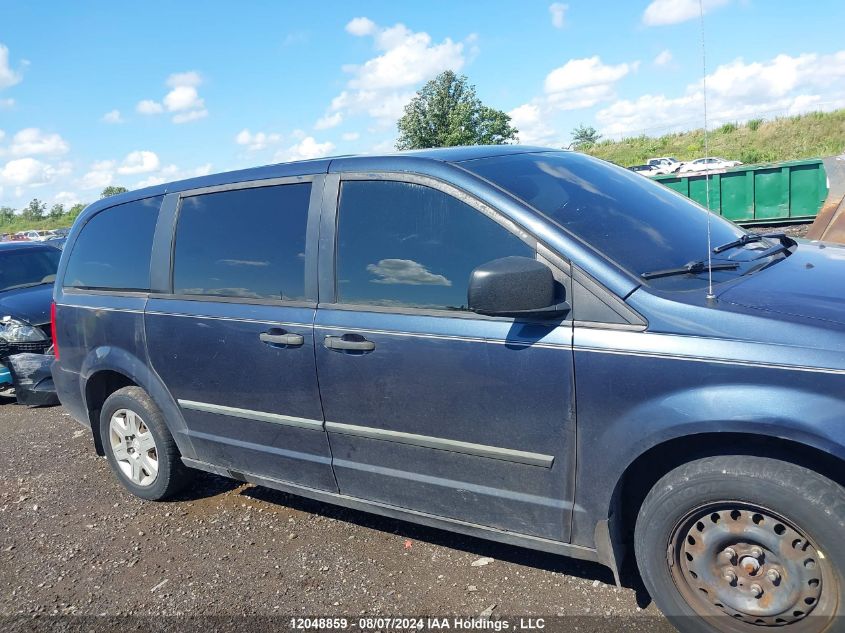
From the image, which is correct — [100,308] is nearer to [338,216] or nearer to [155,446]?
[155,446]

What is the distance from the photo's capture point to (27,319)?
685 cm

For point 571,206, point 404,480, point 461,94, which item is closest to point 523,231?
point 571,206

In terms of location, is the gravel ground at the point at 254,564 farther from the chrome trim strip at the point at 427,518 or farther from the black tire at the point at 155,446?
the chrome trim strip at the point at 427,518

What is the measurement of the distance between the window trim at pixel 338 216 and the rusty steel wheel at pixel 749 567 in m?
0.96

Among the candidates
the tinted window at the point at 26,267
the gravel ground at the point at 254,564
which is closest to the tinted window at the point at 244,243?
the gravel ground at the point at 254,564

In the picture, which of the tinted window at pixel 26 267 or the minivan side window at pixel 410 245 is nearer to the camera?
the minivan side window at pixel 410 245

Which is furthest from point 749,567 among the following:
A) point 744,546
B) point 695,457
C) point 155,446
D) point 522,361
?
point 155,446

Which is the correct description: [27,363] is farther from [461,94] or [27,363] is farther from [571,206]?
[461,94]

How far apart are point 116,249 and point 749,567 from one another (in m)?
3.81

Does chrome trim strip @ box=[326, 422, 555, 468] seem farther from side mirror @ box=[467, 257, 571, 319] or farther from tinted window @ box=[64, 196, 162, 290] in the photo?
tinted window @ box=[64, 196, 162, 290]

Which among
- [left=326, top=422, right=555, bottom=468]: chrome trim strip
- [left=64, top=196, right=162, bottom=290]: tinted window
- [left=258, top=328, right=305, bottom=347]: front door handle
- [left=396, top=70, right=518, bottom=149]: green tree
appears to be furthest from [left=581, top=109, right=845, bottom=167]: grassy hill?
[left=326, top=422, right=555, bottom=468]: chrome trim strip

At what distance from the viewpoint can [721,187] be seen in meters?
18.1

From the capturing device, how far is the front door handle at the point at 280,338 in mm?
3256

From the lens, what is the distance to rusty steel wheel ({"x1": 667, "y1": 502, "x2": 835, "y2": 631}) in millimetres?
2281
